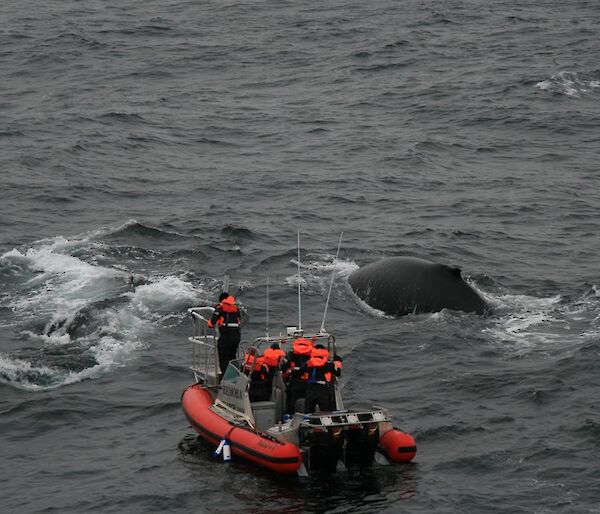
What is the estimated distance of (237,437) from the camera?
21.6m

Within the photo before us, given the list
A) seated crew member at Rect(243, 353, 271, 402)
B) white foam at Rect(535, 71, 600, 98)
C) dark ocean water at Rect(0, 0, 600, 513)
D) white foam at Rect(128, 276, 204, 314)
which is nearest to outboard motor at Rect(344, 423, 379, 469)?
dark ocean water at Rect(0, 0, 600, 513)

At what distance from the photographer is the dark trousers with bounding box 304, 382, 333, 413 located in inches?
854

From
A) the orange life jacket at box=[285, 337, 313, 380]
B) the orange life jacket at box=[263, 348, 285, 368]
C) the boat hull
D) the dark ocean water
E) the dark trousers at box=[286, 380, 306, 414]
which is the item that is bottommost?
the dark ocean water

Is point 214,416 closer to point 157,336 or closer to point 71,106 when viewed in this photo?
point 157,336

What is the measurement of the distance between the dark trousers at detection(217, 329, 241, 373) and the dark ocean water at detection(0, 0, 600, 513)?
1.47m

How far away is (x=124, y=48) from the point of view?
6894 centimetres

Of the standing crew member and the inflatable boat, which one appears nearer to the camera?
the inflatable boat

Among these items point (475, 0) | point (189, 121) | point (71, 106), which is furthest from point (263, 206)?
point (475, 0)

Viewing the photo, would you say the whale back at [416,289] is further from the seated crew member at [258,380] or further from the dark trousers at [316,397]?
the dark trousers at [316,397]

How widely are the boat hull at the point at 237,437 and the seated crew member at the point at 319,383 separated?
1051 millimetres

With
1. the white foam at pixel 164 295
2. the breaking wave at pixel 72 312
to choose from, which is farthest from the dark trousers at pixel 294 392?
the white foam at pixel 164 295

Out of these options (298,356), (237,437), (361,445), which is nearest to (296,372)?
(298,356)

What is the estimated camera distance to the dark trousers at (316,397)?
2170cm

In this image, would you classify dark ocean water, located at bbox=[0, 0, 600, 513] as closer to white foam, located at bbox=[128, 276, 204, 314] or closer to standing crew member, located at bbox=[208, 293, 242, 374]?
white foam, located at bbox=[128, 276, 204, 314]
